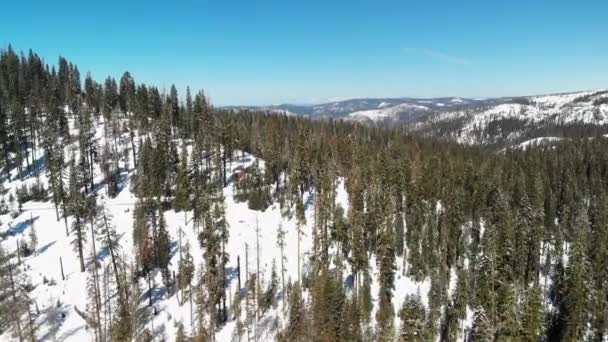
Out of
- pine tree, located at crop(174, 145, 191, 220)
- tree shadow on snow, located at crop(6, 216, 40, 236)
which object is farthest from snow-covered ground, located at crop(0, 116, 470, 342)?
pine tree, located at crop(174, 145, 191, 220)

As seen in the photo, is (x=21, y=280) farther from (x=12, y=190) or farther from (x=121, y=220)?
(x=12, y=190)

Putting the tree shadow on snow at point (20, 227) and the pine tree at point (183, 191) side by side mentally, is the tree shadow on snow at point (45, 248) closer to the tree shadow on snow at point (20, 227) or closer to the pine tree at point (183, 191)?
the tree shadow on snow at point (20, 227)

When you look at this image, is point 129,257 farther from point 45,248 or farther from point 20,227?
point 20,227

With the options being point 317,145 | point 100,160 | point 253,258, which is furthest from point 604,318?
→ point 100,160

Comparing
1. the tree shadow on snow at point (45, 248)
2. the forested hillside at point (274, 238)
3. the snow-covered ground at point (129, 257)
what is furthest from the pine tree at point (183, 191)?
the tree shadow on snow at point (45, 248)

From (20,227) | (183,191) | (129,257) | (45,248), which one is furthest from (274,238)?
(20,227)

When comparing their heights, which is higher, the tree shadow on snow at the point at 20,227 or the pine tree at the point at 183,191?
the pine tree at the point at 183,191
